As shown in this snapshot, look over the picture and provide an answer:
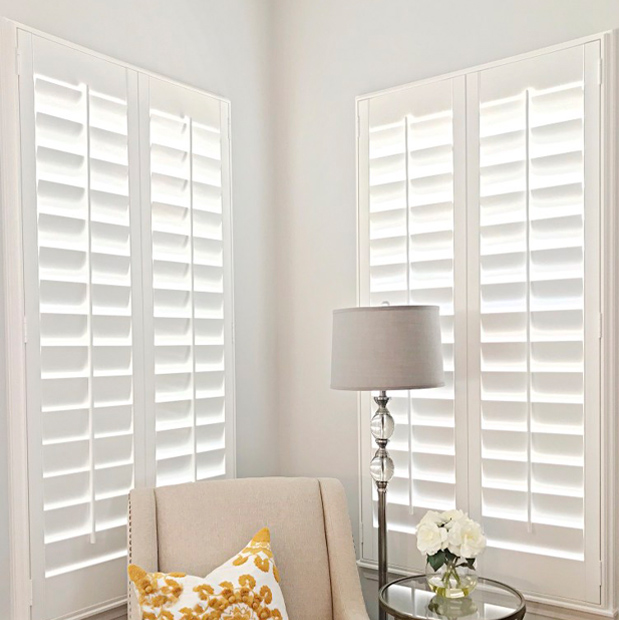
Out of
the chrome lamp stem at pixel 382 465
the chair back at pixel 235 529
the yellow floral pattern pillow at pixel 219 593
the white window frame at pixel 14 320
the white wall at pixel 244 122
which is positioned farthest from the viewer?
the white wall at pixel 244 122

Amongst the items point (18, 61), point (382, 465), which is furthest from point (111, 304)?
point (382, 465)

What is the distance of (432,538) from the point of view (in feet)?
6.65

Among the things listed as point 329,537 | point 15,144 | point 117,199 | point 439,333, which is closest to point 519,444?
point 439,333

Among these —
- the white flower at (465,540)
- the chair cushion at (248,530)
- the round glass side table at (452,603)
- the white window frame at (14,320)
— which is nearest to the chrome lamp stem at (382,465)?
the round glass side table at (452,603)

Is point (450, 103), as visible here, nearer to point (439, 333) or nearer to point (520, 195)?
point (520, 195)

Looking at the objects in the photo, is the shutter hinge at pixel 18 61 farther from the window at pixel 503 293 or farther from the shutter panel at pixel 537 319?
the shutter panel at pixel 537 319

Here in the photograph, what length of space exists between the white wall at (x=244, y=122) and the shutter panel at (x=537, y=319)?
0.84 m

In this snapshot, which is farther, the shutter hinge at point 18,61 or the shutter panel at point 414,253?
the shutter panel at point 414,253

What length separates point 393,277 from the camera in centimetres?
247

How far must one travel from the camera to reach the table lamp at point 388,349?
206 centimetres

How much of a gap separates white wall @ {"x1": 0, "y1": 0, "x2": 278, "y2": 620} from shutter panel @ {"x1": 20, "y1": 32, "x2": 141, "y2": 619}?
247 millimetres

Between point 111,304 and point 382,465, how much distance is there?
96 cm

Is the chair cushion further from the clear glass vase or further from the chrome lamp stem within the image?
the clear glass vase

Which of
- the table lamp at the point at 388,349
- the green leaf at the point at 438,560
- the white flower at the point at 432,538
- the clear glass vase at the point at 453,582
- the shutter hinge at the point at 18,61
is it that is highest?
the shutter hinge at the point at 18,61
